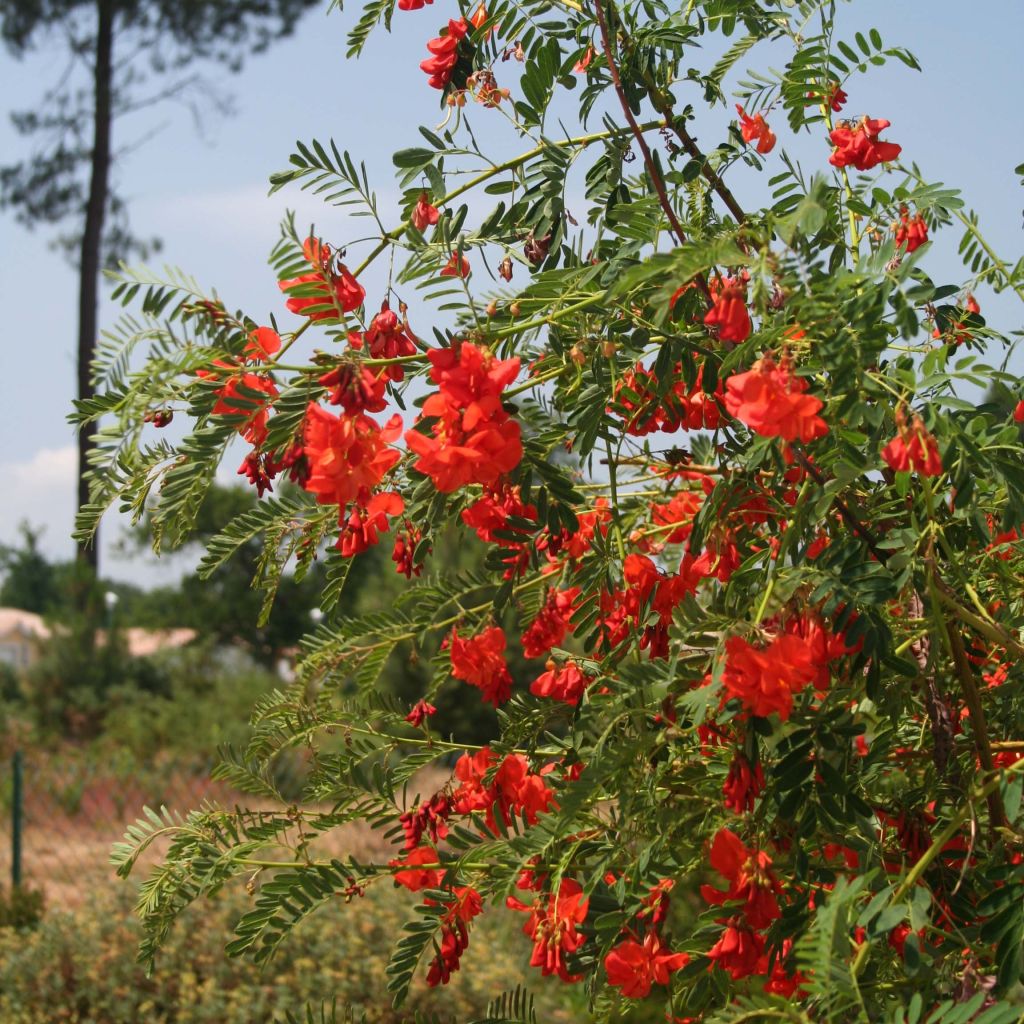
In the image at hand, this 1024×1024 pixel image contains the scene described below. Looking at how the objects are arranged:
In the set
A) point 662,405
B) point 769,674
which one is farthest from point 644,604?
point 769,674

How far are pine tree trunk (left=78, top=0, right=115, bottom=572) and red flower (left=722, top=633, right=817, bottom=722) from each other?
12569 millimetres

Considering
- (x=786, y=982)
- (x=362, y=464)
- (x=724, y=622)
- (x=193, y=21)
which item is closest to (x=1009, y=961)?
(x=724, y=622)

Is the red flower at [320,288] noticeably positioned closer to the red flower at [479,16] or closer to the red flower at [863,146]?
the red flower at [479,16]

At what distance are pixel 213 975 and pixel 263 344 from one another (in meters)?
3.89

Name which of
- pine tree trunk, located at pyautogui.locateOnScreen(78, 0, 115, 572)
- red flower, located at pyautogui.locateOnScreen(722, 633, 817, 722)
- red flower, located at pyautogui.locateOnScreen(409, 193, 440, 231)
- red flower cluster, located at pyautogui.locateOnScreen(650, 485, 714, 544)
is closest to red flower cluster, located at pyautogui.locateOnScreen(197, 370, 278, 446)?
red flower, located at pyautogui.locateOnScreen(409, 193, 440, 231)

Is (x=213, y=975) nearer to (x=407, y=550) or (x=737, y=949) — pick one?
(x=407, y=550)

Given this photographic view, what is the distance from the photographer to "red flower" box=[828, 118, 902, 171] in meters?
1.71

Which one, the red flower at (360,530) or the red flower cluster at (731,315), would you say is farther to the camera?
the red flower at (360,530)

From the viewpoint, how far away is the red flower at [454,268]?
49.7 inches

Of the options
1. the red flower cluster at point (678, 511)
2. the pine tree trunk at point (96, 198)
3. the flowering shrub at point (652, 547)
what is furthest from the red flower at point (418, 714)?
the pine tree trunk at point (96, 198)

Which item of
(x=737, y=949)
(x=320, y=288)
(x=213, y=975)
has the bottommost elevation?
(x=213, y=975)

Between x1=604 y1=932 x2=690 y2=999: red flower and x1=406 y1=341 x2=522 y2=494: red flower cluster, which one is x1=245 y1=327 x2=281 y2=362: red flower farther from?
x1=604 y1=932 x2=690 y2=999: red flower

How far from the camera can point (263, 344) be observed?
1187 mm

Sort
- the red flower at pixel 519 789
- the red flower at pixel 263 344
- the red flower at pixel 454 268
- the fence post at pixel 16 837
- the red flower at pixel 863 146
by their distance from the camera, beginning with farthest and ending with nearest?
the fence post at pixel 16 837, the red flower at pixel 863 146, the red flower at pixel 519 789, the red flower at pixel 454 268, the red flower at pixel 263 344
